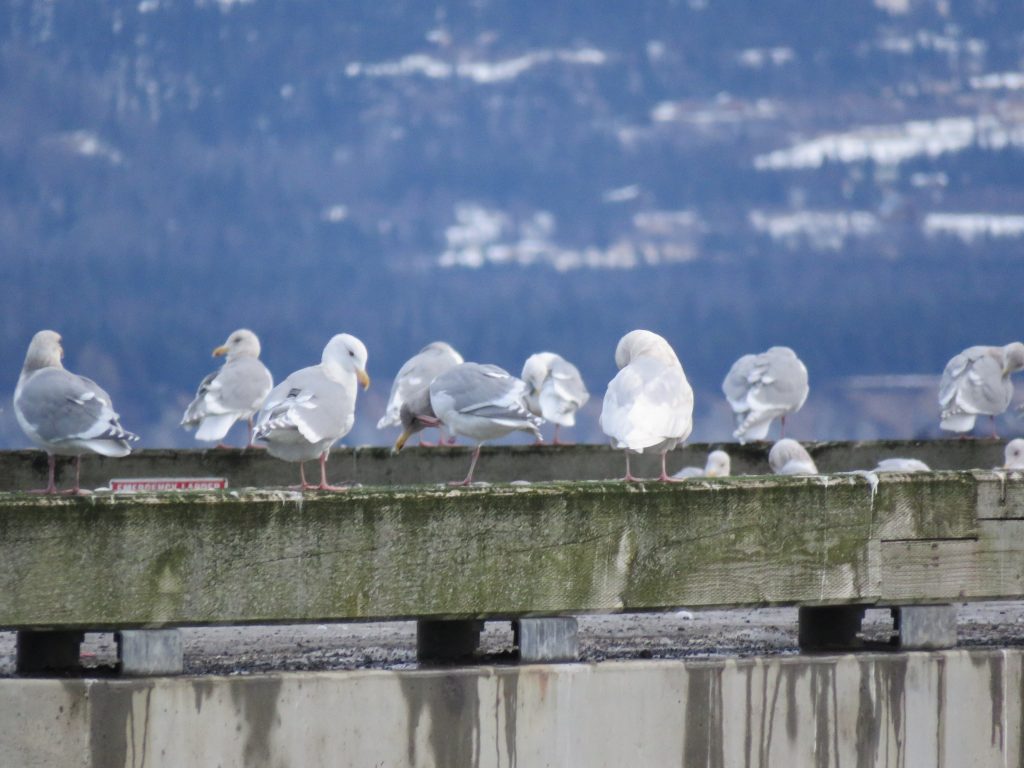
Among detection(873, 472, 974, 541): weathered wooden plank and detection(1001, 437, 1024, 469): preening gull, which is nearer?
detection(873, 472, 974, 541): weathered wooden plank

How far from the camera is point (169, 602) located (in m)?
4.35

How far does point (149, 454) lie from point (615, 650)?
4252 millimetres

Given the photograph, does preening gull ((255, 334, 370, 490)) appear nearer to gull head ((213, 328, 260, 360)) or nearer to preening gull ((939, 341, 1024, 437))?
gull head ((213, 328, 260, 360))

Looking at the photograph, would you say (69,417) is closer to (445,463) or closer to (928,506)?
(928,506)

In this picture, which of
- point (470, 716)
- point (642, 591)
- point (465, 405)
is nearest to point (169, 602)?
point (470, 716)

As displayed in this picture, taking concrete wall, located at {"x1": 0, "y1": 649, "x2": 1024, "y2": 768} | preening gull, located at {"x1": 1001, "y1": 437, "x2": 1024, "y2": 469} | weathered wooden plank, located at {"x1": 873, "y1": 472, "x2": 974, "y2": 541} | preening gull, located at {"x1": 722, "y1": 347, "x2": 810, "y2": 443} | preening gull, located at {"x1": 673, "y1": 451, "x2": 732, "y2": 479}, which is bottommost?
concrete wall, located at {"x1": 0, "y1": 649, "x2": 1024, "y2": 768}

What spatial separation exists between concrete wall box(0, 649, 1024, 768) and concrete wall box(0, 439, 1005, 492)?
4.34 m

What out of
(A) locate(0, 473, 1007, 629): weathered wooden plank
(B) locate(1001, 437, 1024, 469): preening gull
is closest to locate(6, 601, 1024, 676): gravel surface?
(A) locate(0, 473, 1007, 629): weathered wooden plank

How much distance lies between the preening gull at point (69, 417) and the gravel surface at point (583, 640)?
825mm

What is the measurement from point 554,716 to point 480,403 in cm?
260

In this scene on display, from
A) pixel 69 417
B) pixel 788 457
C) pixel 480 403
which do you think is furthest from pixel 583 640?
pixel 788 457

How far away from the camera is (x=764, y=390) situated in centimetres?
1144

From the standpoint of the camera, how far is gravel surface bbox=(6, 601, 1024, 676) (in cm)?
556

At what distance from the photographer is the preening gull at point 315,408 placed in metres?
5.71
